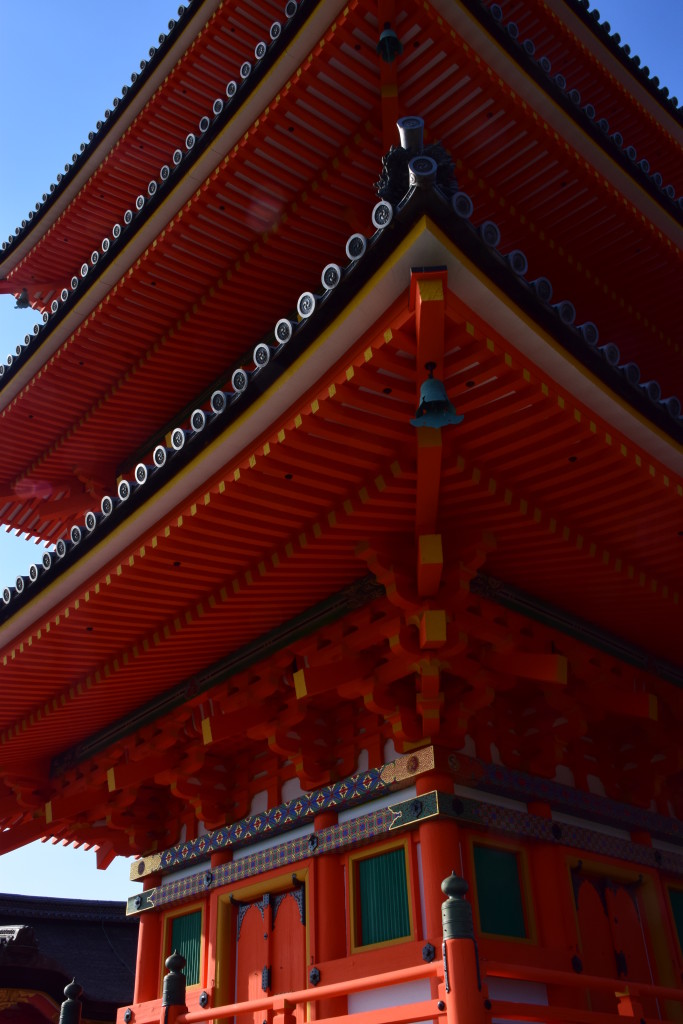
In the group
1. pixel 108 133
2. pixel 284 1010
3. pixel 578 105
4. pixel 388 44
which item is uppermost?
pixel 108 133

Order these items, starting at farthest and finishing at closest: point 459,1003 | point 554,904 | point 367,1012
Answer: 1. point 554,904
2. point 367,1012
3. point 459,1003

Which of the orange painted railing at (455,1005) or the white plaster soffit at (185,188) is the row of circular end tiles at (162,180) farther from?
the orange painted railing at (455,1005)

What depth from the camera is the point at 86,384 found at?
11.0 m

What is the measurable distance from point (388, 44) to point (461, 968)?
23.3ft

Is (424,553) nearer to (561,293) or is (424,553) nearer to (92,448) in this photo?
(561,293)

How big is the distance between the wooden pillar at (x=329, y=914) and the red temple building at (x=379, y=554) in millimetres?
28

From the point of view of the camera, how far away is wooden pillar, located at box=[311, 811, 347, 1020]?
6.84 m

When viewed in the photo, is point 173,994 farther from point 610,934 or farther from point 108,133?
point 108,133

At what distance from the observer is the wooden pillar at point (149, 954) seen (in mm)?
8992

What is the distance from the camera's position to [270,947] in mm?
7762

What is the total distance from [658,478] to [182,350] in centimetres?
608

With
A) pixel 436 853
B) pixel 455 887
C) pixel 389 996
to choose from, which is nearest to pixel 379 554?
pixel 436 853

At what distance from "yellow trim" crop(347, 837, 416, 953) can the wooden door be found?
1.55 m

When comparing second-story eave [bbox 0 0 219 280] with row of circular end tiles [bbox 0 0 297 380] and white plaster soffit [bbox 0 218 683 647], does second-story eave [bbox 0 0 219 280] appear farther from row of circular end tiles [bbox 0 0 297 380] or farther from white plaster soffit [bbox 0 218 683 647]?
white plaster soffit [bbox 0 218 683 647]
